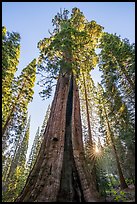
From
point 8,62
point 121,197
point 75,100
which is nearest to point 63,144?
point 75,100

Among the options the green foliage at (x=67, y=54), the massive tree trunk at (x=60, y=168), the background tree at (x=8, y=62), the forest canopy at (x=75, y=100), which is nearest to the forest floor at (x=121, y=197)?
the forest canopy at (x=75, y=100)

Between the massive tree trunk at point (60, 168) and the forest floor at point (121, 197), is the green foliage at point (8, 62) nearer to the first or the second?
the massive tree trunk at point (60, 168)

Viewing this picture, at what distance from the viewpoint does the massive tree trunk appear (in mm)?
4426

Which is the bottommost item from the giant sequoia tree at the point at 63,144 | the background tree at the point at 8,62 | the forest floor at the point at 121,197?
the forest floor at the point at 121,197

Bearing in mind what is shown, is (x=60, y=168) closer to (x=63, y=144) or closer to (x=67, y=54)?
(x=63, y=144)

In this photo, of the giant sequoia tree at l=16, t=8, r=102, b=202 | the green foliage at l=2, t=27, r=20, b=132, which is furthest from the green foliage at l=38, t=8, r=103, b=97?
the green foliage at l=2, t=27, r=20, b=132

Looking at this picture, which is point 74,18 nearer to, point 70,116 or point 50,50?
point 50,50

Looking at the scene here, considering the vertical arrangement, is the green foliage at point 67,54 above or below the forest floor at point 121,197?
above

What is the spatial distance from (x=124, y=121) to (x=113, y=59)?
552cm

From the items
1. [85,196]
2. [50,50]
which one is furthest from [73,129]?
[50,50]

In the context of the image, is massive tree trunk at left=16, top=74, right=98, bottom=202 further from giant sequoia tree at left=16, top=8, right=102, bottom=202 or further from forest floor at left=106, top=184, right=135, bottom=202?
forest floor at left=106, top=184, right=135, bottom=202

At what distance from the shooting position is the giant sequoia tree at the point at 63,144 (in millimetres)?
4590

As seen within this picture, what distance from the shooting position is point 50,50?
10.0 metres

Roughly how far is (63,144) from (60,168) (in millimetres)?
1036
